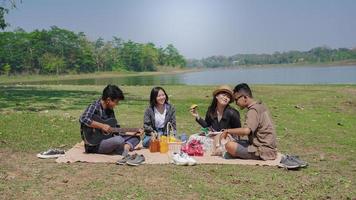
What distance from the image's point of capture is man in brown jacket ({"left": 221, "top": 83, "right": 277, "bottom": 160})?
26.0ft

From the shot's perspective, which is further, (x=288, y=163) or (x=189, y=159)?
(x=189, y=159)

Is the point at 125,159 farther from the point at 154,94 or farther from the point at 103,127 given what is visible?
the point at 154,94

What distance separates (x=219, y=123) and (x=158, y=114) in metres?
1.43

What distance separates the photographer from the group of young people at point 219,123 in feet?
26.2

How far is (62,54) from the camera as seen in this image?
98.8 metres

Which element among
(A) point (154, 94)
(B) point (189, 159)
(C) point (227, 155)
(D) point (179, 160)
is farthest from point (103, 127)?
(C) point (227, 155)

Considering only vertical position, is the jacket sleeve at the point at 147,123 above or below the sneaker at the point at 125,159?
above

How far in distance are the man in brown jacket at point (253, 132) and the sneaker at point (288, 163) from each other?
1.25 feet

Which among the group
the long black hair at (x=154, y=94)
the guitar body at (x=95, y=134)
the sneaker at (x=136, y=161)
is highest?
the long black hair at (x=154, y=94)

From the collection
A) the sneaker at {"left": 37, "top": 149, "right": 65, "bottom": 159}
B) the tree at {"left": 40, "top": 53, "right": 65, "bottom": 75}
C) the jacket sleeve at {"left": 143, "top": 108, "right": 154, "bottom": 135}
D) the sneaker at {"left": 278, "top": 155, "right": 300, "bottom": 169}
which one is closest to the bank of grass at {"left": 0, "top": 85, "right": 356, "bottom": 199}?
the sneaker at {"left": 278, "top": 155, "right": 300, "bottom": 169}

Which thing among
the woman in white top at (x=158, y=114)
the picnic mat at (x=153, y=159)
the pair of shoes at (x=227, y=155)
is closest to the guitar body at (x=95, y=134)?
the picnic mat at (x=153, y=159)

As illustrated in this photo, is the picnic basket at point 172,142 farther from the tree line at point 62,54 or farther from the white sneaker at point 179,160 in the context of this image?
the tree line at point 62,54

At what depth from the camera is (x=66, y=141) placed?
1052 centimetres

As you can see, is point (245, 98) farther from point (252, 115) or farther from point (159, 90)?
point (159, 90)
